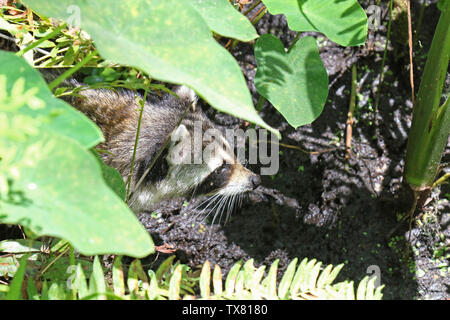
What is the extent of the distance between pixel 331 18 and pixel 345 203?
4.60ft

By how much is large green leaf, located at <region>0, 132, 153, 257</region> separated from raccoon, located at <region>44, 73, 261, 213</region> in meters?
1.65

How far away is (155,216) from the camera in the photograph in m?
3.20

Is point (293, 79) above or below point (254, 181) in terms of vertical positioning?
above

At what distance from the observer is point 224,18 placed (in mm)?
1478

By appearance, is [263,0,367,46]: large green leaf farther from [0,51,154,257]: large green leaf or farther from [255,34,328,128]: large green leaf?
[0,51,154,257]: large green leaf

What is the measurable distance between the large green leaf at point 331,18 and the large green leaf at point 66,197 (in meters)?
1.40

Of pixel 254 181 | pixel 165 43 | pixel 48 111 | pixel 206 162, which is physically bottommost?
pixel 254 181

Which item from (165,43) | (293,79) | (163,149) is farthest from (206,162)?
(165,43)

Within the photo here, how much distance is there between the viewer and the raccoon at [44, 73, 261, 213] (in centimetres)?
265

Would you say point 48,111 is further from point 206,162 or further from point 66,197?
point 206,162

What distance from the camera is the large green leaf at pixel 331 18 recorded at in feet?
6.66

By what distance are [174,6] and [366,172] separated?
2.37 metres
